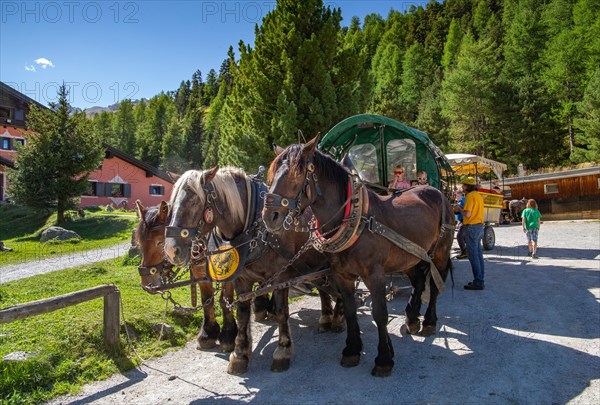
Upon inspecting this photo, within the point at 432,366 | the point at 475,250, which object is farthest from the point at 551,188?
the point at 432,366

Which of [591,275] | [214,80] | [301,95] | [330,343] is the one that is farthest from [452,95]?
[214,80]

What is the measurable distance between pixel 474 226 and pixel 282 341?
16.4 feet

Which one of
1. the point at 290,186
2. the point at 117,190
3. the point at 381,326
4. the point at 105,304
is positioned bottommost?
the point at 381,326

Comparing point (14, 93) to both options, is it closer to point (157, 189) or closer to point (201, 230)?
point (157, 189)

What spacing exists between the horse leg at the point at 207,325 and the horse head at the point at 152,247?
74 centimetres

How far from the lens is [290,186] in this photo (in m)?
3.60

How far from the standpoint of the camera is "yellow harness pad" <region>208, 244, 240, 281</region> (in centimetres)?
401

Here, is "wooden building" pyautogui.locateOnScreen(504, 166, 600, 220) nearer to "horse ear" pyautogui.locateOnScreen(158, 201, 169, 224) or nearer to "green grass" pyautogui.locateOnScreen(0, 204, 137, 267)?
"green grass" pyautogui.locateOnScreen(0, 204, 137, 267)

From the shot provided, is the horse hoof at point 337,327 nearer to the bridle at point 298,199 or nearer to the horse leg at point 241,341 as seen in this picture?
the horse leg at point 241,341

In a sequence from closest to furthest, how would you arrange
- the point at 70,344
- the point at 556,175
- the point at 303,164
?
1. the point at 303,164
2. the point at 70,344
3. the point at 556,175

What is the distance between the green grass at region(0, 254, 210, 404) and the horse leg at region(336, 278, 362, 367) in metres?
2.38

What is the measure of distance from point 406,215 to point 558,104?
127 feet

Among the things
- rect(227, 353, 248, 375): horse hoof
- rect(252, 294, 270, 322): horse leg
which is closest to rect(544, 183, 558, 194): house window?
rect(252, 294, 270, 322): horse leg

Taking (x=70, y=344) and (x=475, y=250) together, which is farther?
(x=475, y=250)
